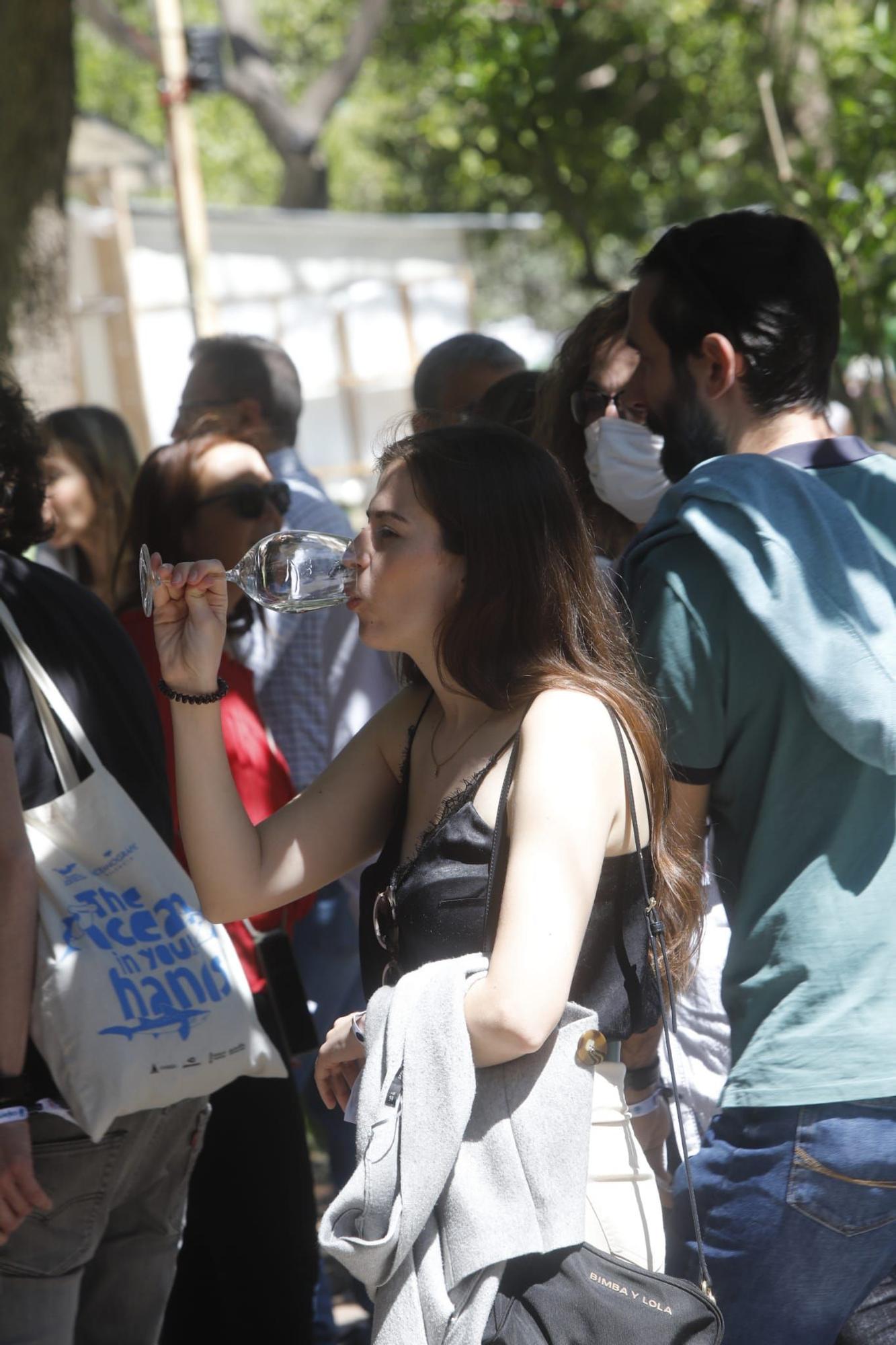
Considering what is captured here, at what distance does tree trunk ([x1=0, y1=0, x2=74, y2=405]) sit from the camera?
671 centimetres

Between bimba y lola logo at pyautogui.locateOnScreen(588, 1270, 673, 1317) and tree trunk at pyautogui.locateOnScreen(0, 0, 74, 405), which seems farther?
tree trunk at pyautogui.locateOnScreen(0, 0, 74, 405)

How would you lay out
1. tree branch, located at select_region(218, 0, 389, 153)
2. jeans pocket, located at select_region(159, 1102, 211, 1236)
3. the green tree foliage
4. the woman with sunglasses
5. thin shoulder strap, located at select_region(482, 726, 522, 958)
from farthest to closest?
tree branch, located at select_region(218, 0, 389, 153), the green tree foliage, the woman with sunglasses, jeans pocket, located at select_region(159, 1102, 211, 1236), thin shoulder strap, located at select_region(482, 726, 522, 958)

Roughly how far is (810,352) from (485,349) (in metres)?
2.32

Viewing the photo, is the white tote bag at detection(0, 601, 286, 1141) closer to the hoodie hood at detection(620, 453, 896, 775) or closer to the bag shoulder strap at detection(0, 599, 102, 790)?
the bag shoulder strap at detection(0, 599, 102, 790)

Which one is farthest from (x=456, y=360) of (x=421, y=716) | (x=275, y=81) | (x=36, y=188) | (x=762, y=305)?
(x=275, y=81)

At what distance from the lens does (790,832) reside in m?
1.98

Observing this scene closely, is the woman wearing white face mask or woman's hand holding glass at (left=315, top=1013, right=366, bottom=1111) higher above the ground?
the woman wearing white face mask

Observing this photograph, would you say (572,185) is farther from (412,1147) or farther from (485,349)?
(412,1147)

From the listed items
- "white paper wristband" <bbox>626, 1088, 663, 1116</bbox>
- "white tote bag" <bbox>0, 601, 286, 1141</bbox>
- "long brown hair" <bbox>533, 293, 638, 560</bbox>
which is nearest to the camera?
"white tote bag" <bbox>0, 601, 286, 1141</bbox>

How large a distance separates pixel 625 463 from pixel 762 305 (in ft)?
2.27

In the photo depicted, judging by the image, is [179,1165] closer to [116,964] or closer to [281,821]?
[116,964]

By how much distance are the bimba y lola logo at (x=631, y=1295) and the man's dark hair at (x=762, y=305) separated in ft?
4.08

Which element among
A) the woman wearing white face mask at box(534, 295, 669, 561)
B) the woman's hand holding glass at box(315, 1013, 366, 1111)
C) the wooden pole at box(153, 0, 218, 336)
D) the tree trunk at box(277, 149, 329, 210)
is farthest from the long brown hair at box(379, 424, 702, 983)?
the tree trunk at box(277, 149, 329, 210)

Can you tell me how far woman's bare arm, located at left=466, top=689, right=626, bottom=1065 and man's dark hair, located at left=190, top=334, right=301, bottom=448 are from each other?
2655 mm
